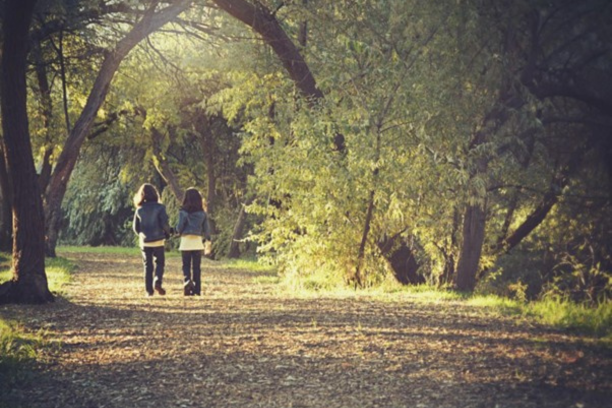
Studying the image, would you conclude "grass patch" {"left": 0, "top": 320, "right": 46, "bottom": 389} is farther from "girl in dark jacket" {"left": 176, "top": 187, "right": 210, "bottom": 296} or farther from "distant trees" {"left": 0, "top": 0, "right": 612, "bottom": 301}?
"distant trees" {"left": 0, "top": 0, "right": 612, "bottom": 301}

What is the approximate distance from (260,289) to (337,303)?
378 centimetres

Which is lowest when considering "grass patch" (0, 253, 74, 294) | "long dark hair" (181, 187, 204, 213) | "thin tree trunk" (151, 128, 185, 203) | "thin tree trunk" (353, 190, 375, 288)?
"grass patch" (0, 253, 74, 294)

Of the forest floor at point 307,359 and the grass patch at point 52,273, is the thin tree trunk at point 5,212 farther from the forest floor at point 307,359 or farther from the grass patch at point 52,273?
the forest floor at point 307,359

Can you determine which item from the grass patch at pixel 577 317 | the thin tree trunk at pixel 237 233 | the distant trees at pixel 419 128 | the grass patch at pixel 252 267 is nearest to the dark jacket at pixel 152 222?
the distant trees at pixel 419 128

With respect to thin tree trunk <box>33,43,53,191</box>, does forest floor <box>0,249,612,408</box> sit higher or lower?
lower

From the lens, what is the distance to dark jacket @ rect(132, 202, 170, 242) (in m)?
12.8

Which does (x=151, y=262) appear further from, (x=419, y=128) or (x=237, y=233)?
(x=237, y=233)

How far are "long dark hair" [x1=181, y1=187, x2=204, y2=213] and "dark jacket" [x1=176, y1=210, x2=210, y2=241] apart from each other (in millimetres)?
72

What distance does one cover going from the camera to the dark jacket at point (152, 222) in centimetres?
1280

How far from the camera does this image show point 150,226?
12836 mm

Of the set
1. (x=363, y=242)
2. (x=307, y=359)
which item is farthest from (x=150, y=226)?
(x=307, y=359)

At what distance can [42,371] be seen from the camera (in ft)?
23.0

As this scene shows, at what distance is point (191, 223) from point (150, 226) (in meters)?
0.68

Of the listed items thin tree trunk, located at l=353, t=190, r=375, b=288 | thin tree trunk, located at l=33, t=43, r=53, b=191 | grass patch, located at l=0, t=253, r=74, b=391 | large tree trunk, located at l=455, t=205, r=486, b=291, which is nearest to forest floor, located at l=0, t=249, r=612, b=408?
grass patch, located at l=0, t=253, r=74, b=391
